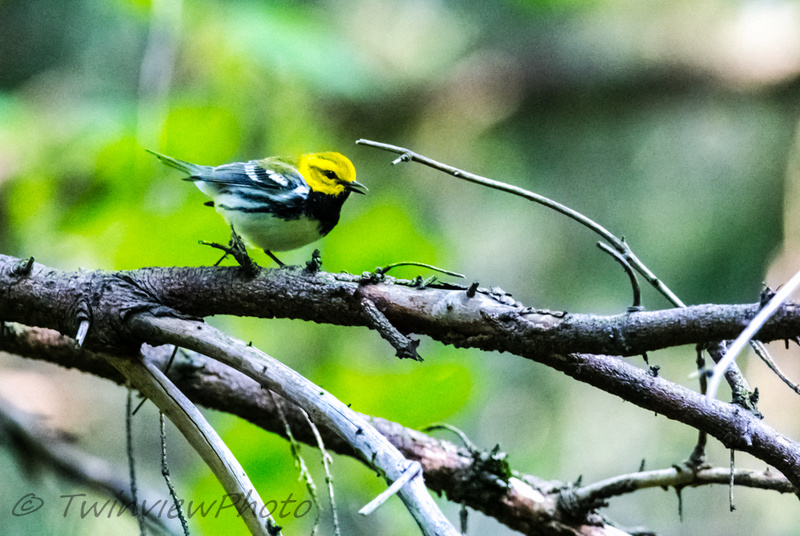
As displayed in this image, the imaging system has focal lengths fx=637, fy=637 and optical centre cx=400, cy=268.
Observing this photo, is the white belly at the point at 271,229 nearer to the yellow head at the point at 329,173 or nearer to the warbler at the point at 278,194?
the warbler at the point at 278,194

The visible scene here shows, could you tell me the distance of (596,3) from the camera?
4.61 m

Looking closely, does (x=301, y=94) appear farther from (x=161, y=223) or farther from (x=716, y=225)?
(x=716, y=225)

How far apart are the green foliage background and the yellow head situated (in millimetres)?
206

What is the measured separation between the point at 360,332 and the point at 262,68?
65.8 inches

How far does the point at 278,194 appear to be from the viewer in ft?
7.68

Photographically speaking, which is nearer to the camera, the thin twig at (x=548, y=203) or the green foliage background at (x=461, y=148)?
the thin twig at (x=548, y=203)

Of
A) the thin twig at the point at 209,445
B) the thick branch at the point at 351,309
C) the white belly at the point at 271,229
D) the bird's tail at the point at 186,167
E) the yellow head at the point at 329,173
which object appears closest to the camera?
the thick branch at the point at 351,309

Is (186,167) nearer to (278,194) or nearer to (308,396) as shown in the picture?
(278,194)

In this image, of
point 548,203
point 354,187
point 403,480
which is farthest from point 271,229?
point 403,480

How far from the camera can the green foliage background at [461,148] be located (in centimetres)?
281

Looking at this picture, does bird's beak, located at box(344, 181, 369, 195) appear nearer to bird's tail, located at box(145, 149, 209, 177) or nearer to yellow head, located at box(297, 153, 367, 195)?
yellow head, located at box(297, 153, 367, 195)

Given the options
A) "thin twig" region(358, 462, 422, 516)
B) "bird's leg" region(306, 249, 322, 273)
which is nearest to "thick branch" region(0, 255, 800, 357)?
"bird's leg" region(306, 249, 322, 273)

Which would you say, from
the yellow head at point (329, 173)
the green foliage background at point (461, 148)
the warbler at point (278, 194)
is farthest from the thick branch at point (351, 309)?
the yellow head at point (329, 173)

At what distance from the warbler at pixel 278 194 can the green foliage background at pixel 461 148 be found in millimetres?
117
